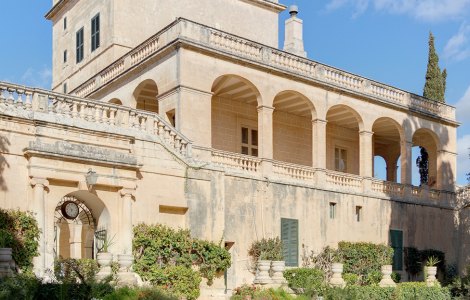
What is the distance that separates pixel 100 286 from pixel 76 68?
18192 mm

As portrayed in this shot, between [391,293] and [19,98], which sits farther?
[391,293]

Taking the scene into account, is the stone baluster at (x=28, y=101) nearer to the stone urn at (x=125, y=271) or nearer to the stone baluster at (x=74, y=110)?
the stone baluster at (x=74, y=110)

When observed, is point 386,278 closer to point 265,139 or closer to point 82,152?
point 265,139

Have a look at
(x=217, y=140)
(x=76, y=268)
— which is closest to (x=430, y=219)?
(x=217, y=140)

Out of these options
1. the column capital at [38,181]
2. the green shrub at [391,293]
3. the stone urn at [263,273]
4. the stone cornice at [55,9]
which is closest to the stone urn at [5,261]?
the column capital at [38,181]

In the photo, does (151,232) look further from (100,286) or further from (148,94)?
(148,94)

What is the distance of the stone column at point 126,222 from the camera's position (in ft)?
63.6

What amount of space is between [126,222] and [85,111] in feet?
10.4

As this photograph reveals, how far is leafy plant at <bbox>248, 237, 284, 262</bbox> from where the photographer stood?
888 inches

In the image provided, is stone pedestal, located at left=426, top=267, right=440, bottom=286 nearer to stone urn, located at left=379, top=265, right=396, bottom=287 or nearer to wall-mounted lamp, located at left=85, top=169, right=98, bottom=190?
stone urn, located at left=379, top=265, right=396, bottom=287

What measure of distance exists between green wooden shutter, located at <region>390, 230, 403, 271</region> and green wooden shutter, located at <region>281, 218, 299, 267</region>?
18.5 ft

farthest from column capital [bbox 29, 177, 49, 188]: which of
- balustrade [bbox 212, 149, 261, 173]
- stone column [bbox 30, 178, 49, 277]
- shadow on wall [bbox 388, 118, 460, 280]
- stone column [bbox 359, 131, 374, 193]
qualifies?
shadow on wall [bbox 388, 118, 460, 280]

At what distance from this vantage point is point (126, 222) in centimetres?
1948

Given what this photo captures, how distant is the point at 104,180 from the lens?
755 inches
